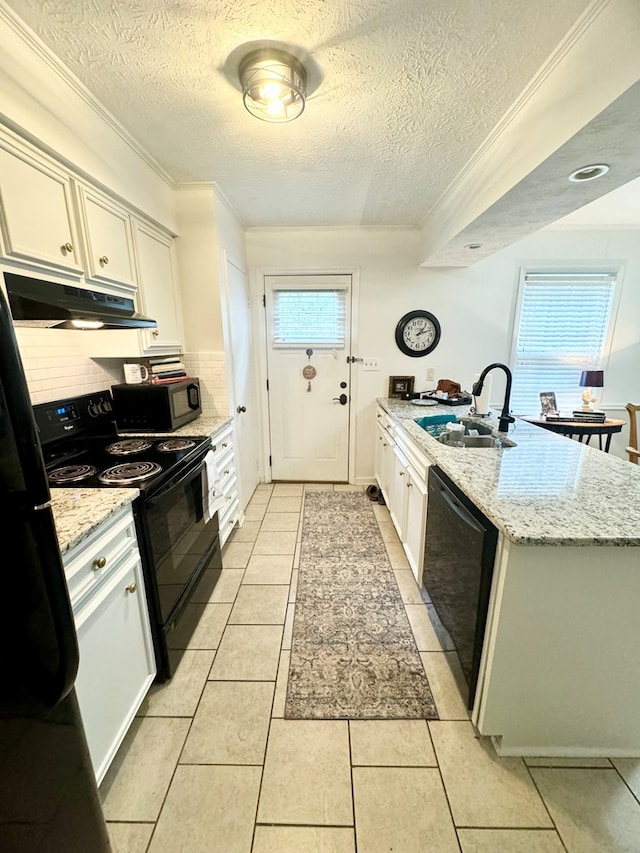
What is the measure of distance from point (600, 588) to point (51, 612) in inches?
59.0

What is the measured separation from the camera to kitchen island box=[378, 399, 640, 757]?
3.42 feet

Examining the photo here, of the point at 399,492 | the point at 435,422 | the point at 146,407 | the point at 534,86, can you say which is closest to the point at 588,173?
the point at 534,86

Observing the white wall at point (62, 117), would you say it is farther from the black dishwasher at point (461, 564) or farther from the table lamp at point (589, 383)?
the table lamp at point (589, 383)

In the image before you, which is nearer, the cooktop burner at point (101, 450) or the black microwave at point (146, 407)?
the cooktop burner at point (101, 450)

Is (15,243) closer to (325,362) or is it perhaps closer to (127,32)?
(127,32)

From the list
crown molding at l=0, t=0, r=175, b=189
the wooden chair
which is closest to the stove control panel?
crown molding at l=0, t=0, r=175, b=189

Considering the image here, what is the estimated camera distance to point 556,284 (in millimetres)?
3242

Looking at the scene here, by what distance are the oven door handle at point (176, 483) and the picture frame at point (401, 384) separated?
2.16 metres

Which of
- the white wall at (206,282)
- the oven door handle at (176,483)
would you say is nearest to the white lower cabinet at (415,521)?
the oven door handle at (176,483)

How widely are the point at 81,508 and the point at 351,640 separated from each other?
1421 mm

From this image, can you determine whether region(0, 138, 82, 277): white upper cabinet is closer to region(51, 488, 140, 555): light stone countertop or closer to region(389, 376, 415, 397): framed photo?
region(51, 488, 140, 555): light stone countertop

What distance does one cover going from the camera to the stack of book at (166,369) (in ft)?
7.22

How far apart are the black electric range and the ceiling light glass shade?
159cm

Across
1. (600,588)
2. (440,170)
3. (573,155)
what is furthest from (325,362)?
(600,588)
